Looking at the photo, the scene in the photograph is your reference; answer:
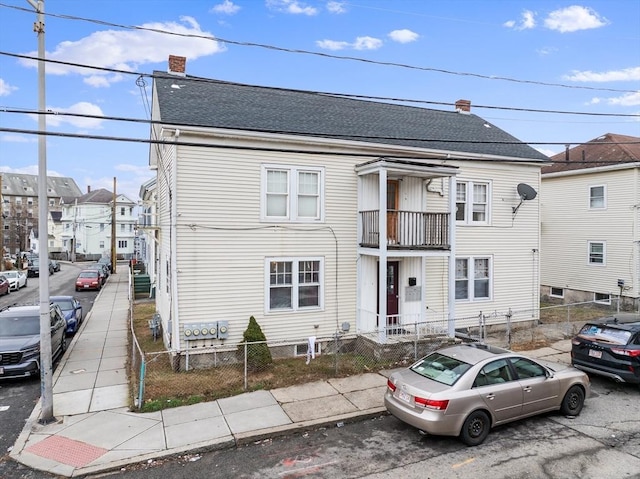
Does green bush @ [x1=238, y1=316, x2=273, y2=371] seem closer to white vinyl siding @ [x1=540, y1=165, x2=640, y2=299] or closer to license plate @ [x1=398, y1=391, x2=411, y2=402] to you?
license plate @ [x1=398, y1=391, x2=411, y2=402]

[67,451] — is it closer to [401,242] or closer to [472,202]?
[401,242]

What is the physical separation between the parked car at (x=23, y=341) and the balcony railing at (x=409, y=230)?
9.32 meters

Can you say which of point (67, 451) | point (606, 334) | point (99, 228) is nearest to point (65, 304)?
point (67, 451)

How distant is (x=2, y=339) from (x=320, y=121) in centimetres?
1087

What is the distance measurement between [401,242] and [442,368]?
18.7ft

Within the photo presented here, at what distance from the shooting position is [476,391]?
282 inches

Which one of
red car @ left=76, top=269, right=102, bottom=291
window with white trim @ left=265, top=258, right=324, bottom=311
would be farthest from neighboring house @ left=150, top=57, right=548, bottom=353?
red car @ left=76, top=269, right=102, bottom=291

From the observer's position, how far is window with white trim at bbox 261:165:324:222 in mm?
12477

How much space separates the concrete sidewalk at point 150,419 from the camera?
22.6 ft

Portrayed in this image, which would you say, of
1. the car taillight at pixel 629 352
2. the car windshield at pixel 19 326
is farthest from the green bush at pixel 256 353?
the car taillight at pixel 629 352

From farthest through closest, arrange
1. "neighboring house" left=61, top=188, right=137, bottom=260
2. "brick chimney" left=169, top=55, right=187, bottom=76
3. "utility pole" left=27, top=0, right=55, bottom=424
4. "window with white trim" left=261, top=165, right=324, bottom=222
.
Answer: "neighboring house" left=61, top=188, right=137, bottom=260 → "brick chimney" left=169, top=55, right=187, bottom=76 → "window with white trim" left=261, top=165, right=324, bottom=222 → "utility pole" left=27, top=0, right=55, bottom=424

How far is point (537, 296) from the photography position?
1670 cm

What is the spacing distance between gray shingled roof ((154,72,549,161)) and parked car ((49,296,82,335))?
931cm

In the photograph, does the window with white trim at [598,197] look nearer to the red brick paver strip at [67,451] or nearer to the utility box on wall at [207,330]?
the utility box on wall at [207,330]
